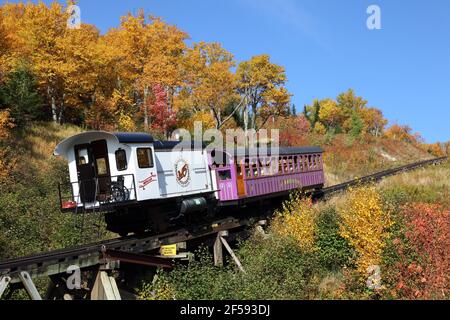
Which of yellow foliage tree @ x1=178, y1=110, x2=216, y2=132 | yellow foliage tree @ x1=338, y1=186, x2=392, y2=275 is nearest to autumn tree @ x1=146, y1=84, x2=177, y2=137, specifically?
yellow foliage tree @ x1=178, y1=110, x2=216, y2=132

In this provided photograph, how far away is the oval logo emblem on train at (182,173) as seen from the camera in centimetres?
1747

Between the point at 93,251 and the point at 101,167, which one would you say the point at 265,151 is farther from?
the point at 93,251

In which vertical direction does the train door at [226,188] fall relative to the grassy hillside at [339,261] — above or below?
above

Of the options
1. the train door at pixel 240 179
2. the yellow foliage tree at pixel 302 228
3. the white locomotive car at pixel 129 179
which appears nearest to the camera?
the white locomotive car at pixel 129 179

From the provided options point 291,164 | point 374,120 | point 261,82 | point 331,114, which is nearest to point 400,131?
point 374,120

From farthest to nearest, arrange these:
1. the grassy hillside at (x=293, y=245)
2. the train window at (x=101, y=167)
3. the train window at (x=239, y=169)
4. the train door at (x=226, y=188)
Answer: the train window at (x=239, y=169), the train door at (x=226, y=188), the train window at (x=101, y=167), the grassy hillside at (x=293, y=245)

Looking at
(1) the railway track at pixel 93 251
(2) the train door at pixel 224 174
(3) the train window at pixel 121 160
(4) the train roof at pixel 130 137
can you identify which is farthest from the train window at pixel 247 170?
(3) the train window at pixel 121 160

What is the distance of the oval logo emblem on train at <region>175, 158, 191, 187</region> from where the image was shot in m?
17.5

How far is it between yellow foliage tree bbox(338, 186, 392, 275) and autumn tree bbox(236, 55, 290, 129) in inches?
1293

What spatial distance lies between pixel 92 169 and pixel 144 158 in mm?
1957

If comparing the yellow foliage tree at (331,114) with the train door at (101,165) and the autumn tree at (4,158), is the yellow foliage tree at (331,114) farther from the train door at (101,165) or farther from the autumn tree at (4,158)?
the train door at (101,165)

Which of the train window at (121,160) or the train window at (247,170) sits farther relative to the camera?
the train window at (247,170)

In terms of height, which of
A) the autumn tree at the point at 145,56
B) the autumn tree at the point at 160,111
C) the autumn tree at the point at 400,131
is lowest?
the autumn tree at the point at 400,131
